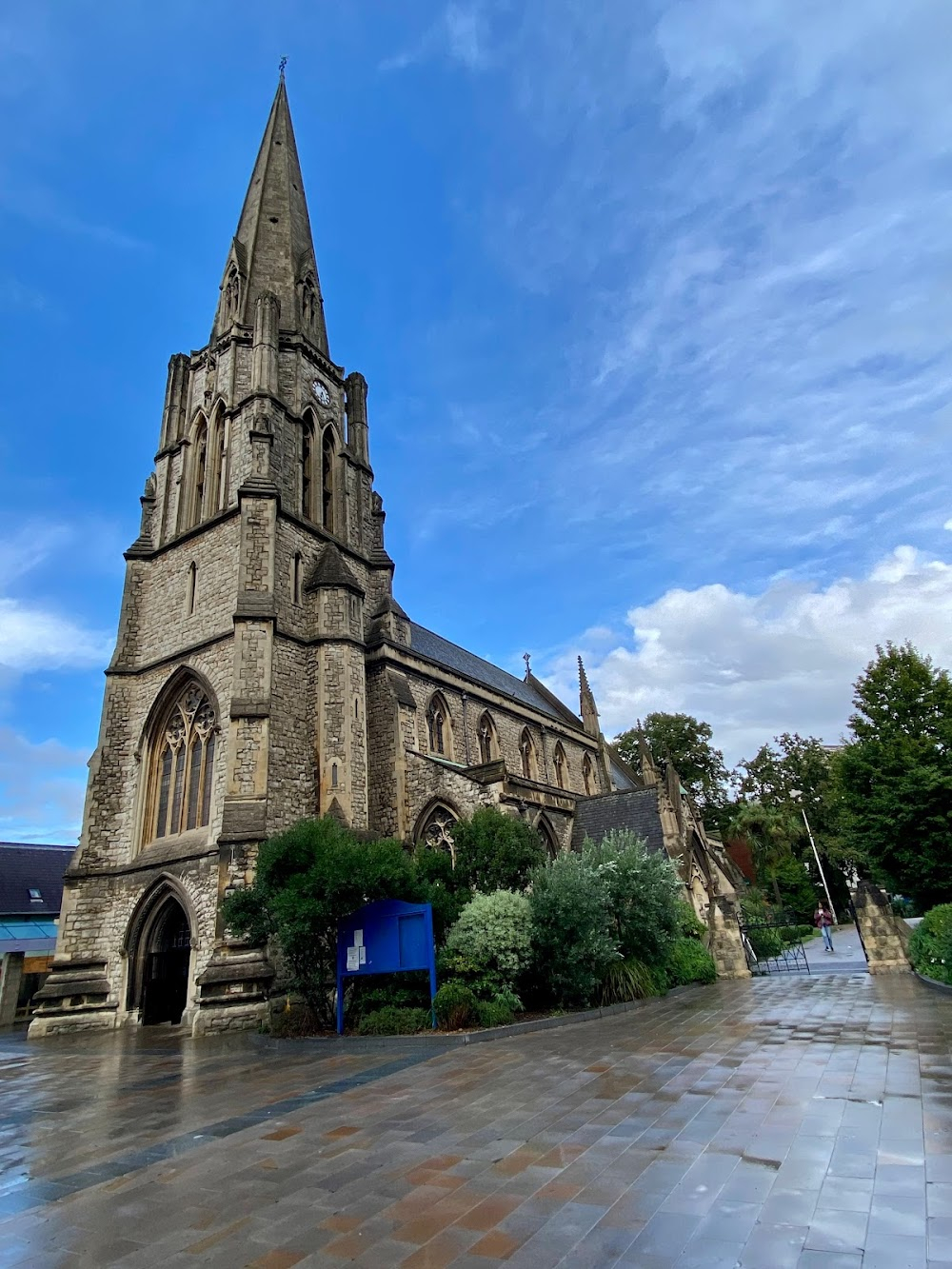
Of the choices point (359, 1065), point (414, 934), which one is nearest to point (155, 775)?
point (414, 934)

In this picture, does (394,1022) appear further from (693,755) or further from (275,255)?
(693,755)

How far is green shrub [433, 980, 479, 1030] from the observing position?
11.5m

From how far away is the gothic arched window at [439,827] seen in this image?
20859mm

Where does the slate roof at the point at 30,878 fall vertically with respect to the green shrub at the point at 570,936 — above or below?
above

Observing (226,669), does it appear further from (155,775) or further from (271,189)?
(271,189)

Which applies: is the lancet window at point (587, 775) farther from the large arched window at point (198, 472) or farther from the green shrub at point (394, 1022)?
the green shrub at point (394, 1022)

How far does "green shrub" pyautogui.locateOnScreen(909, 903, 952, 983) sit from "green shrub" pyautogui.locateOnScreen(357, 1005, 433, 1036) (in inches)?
359

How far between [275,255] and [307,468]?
9.88 metres

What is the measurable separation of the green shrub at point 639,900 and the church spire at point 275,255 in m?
20.8

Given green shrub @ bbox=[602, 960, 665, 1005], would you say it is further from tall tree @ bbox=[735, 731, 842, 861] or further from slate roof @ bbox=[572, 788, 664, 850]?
tall tree @ bbox=[735, 731, 842, 861]

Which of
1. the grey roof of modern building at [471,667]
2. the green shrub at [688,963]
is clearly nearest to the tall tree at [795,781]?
the grey roof of modern building at [471,667]

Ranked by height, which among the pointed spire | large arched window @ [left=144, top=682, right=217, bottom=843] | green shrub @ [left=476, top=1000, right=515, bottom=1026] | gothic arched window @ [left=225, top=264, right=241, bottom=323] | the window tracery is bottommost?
green shrub @ [left=476, top=1000, right=515, bottom=1026]

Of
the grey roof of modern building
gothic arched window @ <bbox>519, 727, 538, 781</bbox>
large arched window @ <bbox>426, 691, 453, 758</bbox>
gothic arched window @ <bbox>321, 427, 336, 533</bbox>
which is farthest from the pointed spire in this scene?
gothic arched window @ <bbox>321, 427, 336, 533</bbox>

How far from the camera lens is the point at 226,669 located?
→ 18203 mm
